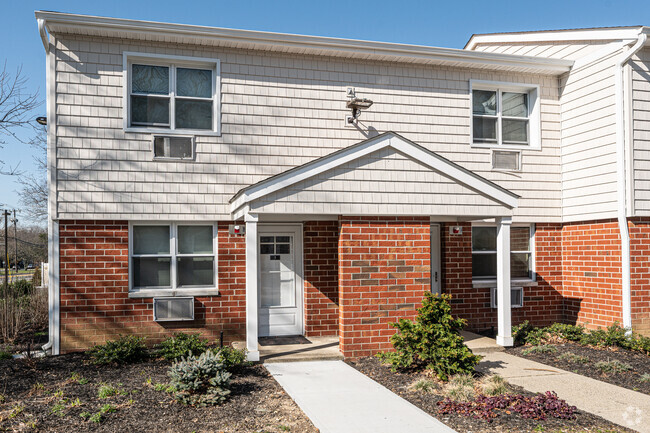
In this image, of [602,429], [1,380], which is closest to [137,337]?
[1,380]

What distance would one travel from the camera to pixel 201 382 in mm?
6180

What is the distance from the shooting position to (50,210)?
8523 millimetres

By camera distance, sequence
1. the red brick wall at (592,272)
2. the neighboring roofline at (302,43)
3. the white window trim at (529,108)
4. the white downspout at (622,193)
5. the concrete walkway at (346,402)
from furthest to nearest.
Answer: the white window trim at (529,108) < the red brick wall at (592,272) < the white downspout at (622,193) < the neighboring roofline at (302,43) < the concrete walkway at (346,402)

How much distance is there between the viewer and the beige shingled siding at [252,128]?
870cm

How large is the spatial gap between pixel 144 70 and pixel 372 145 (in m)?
4.21

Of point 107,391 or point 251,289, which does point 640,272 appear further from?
point 107,391

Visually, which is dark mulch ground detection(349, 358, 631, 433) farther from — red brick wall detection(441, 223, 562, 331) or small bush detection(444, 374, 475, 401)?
red brick wall detection(441, 223, 562, 331)

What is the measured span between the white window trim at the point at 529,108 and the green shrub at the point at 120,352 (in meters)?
7.22

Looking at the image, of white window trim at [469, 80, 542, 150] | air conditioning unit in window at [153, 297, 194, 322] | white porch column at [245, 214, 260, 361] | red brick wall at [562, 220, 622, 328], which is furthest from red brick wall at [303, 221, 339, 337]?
red brick wall at [562, 220, 622, 328]

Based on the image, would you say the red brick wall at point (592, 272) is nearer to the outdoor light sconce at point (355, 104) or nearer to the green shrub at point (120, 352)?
the outdoor light sconce at point (355, 104)

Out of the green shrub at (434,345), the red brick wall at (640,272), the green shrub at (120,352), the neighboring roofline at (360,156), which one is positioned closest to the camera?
the green shrub at (434,345)

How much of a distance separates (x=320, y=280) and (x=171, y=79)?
4.48m

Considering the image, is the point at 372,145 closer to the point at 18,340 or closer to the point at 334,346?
the point at 334,346

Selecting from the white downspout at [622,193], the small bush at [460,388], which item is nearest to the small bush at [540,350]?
the white downspout at [622,193]
